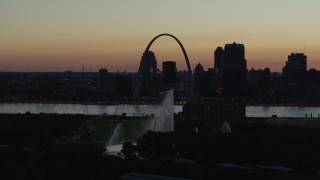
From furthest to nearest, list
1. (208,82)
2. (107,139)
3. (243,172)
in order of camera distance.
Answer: (208,82) < (107,139) < (243,172)

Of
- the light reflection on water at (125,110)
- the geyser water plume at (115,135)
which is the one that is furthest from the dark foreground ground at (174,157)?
the light reflection on water at (125,110)

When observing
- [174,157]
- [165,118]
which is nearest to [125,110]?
[165,118]

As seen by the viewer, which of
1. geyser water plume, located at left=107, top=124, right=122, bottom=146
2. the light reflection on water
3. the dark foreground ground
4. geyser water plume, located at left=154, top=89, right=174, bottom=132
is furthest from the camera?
the light reflection on water

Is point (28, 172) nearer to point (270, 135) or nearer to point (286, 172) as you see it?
point (286, 172)

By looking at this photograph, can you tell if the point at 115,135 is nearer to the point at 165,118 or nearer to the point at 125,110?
the point at 165,118

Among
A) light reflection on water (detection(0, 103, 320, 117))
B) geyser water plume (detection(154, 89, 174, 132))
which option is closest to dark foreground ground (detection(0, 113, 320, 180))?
geyser water plume (detection(154, 89, 174, 132))

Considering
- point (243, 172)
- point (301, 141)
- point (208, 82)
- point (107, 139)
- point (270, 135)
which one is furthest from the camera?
point (208, 82)

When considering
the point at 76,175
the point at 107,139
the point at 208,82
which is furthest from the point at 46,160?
the point at 208,82

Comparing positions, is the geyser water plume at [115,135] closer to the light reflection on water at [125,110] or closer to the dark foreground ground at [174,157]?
the dark foreground ground at [174,157]

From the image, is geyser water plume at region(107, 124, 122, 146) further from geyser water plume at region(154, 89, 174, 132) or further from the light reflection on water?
the light reflection on water
